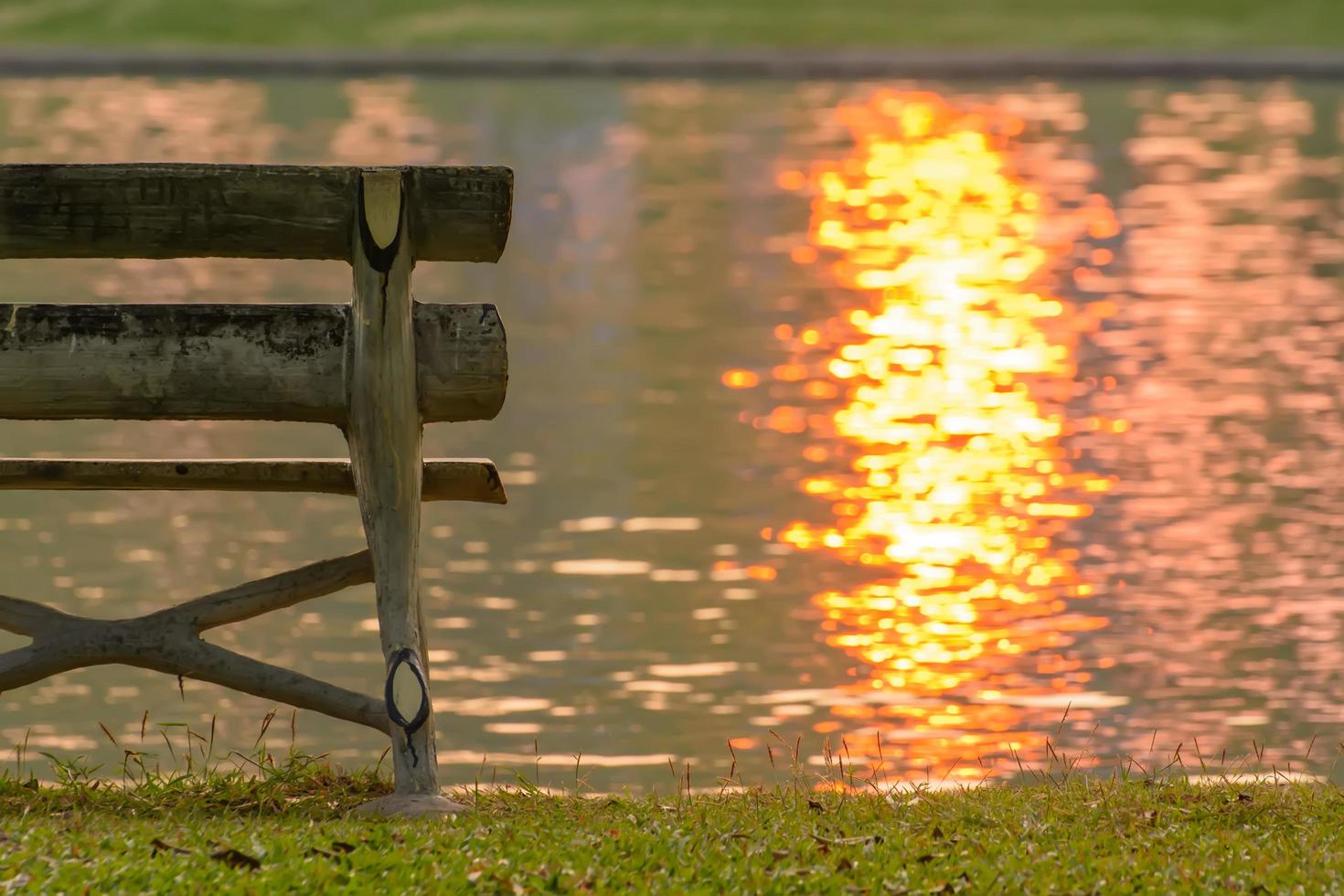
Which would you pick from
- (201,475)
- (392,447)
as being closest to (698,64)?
(201,475)

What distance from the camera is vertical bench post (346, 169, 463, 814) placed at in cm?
626

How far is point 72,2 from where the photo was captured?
68562mm

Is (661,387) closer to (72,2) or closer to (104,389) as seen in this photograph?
(104,389)

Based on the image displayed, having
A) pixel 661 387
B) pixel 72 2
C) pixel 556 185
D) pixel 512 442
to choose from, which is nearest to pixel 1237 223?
pixel 556 185

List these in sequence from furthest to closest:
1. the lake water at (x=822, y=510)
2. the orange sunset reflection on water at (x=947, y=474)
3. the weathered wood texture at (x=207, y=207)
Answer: the orange sunset reflection on water at (x=947, y=474) → the lake water at (x=822, y=510) → the weathered wood texture at (x=207, y=207)

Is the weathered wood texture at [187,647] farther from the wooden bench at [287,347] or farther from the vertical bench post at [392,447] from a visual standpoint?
the vertical bench post at [392,447]

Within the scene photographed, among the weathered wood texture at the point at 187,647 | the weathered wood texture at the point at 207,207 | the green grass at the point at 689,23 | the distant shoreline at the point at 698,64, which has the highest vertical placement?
the green grass at the point at 689,23

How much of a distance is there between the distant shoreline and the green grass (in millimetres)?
4521

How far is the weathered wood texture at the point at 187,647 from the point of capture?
642 centimetres

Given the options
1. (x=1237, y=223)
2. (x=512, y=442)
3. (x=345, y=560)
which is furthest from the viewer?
(x=1237, y=223)

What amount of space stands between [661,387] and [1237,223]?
529 inches

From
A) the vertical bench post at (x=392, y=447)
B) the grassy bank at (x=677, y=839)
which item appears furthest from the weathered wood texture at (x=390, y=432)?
the grassy bank at (x=677, y=839)

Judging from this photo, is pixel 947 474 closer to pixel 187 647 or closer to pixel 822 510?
pixel 822 510

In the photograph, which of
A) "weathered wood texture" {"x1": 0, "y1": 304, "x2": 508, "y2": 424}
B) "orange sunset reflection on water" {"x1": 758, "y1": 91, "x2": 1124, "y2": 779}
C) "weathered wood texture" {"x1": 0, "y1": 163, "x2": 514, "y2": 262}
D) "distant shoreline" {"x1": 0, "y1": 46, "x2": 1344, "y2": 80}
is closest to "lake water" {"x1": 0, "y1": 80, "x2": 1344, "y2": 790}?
"orange sunset reflection on water" {"x1": 758, "y1": 91, "x2": 1124, "y2": 779}
